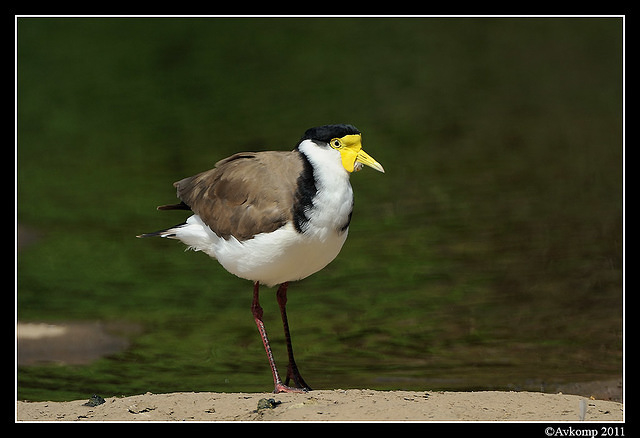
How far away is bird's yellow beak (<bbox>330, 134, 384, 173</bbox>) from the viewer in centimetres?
710

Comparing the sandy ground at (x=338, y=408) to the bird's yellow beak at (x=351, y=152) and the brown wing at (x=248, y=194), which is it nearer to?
the brown wing at (x=248, y=194)

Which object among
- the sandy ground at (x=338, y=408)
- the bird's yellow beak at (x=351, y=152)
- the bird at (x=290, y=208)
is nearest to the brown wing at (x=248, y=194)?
the bird at (x=290, y=208)

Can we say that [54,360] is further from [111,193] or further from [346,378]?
[111,193]

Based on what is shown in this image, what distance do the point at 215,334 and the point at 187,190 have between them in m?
2.51

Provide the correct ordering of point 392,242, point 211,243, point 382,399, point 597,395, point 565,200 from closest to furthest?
point 382,399, point 211,243, point 597,395, point 392,242, point 565,200

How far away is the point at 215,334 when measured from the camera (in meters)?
10.2

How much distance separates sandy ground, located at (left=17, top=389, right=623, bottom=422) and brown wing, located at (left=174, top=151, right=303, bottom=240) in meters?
1.20

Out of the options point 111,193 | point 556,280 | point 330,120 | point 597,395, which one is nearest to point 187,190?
point 597,395

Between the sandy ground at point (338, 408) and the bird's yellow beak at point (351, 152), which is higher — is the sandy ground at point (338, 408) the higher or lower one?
the lower one

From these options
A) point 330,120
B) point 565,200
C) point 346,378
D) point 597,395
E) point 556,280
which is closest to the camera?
point 597,395

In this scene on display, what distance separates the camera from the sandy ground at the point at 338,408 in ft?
21.9

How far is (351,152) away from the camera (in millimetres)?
7113

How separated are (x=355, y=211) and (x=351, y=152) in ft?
21.9

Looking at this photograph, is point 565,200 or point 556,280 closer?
point 556,280
